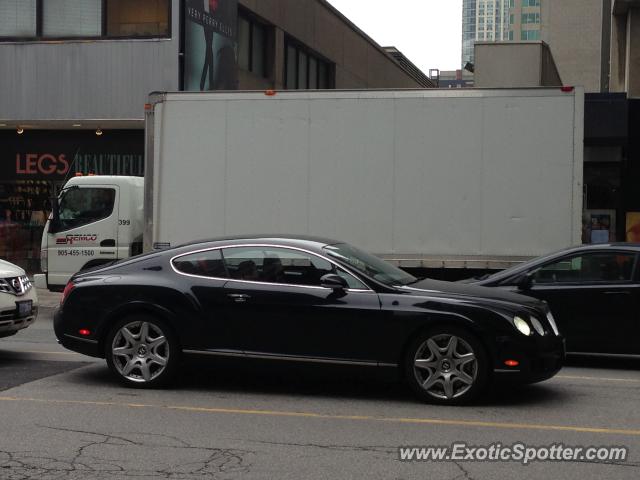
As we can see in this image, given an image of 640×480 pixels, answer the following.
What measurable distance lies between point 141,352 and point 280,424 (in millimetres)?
1915

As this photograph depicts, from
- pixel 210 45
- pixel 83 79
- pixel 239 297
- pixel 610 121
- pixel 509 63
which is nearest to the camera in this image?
pixel 239 297

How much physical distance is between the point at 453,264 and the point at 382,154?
1866 mm

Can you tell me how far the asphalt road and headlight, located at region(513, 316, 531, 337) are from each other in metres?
0.65

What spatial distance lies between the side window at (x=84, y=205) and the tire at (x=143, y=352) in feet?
21.1

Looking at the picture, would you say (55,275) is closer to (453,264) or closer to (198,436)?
(453,264)

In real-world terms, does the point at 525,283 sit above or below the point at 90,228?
below

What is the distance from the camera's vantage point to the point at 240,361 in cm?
781

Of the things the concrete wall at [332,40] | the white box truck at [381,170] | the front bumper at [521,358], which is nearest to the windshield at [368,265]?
the front bumper at [521,358]

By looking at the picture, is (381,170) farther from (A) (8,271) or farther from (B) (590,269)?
(A) (8,271)

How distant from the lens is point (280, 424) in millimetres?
6730

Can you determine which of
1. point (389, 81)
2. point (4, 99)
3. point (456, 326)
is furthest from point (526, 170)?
point (389, 81)

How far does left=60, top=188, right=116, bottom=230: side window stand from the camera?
46.5 feet

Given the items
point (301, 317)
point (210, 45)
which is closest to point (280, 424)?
point (301, 317)

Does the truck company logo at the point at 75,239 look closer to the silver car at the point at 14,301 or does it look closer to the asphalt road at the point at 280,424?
the silver car at the point at 14,301
